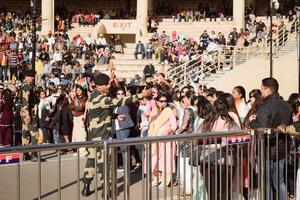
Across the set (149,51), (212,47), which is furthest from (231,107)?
(149,51)

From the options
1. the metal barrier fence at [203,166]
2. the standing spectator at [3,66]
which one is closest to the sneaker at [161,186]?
the metal barrier fence at [203,166]

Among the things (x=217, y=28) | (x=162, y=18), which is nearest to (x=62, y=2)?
(x=162, y=18)

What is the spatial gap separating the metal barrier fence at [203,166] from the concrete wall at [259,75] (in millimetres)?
16699

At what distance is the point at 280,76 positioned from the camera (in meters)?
24.4

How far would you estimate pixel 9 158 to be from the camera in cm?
508

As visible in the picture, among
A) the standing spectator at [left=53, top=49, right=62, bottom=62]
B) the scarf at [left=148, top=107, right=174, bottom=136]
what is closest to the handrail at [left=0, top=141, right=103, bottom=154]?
the scarf at [left=148, top=107, right=174, bottom=136]

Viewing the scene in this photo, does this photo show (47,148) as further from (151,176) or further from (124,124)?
(124,124)

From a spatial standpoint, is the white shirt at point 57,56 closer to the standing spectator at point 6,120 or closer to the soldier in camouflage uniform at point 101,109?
the standing spectator at point 6,120

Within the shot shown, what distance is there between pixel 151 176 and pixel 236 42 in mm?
25514

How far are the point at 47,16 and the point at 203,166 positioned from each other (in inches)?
1383

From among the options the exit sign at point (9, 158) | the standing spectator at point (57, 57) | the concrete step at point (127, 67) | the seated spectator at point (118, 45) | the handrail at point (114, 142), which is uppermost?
the seated spectator at point (118, 45)

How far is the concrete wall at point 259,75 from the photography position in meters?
24.1

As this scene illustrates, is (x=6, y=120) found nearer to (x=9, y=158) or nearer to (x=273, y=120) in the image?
(x=273, y=120)

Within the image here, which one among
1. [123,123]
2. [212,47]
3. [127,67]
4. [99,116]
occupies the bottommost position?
[123,123]
